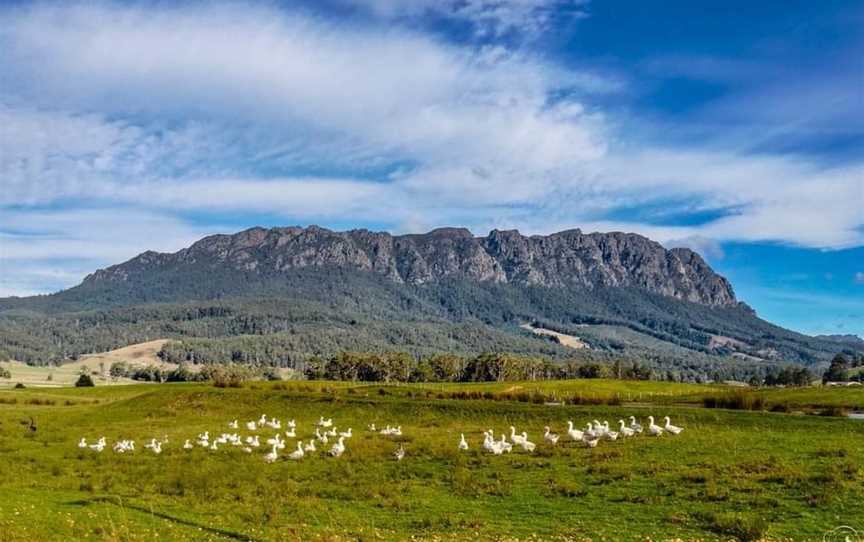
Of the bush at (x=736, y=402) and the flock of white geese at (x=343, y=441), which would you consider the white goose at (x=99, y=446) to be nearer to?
the flock of white geese at (x=343, y=441)

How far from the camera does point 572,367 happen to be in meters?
176

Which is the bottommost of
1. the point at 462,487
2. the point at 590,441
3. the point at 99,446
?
the point at 99,446

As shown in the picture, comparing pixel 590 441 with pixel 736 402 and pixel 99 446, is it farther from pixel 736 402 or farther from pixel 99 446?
pixel 99 446

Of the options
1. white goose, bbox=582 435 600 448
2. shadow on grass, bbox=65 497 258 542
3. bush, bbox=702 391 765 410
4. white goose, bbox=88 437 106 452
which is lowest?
white goose, bbox=88 437 106 452

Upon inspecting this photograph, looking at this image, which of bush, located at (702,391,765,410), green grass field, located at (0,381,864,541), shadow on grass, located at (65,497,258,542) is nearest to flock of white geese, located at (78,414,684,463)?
green grass field, located at (0,381,864,541)

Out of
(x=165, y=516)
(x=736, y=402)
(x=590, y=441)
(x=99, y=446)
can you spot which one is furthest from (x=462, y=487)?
(x=736, y=402)

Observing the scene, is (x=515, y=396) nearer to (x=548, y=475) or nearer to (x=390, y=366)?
(x=548, y=475)

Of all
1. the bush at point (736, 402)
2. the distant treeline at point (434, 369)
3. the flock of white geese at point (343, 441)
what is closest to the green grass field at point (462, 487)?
the flock of white geese at point (343, 441)

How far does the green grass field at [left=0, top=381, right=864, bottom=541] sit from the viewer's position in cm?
1845

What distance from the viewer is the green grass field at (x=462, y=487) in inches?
727

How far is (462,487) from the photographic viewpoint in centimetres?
2516

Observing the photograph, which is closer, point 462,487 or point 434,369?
point 462,487

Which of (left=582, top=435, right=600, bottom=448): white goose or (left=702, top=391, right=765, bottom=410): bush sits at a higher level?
(left=702, top=391, right=765, bottom=410): bush

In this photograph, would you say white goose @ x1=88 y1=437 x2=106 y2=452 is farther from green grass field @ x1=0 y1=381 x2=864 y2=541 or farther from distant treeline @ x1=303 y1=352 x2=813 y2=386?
distant treeline @ x1=303 y1=352 x2=813 y2=386
